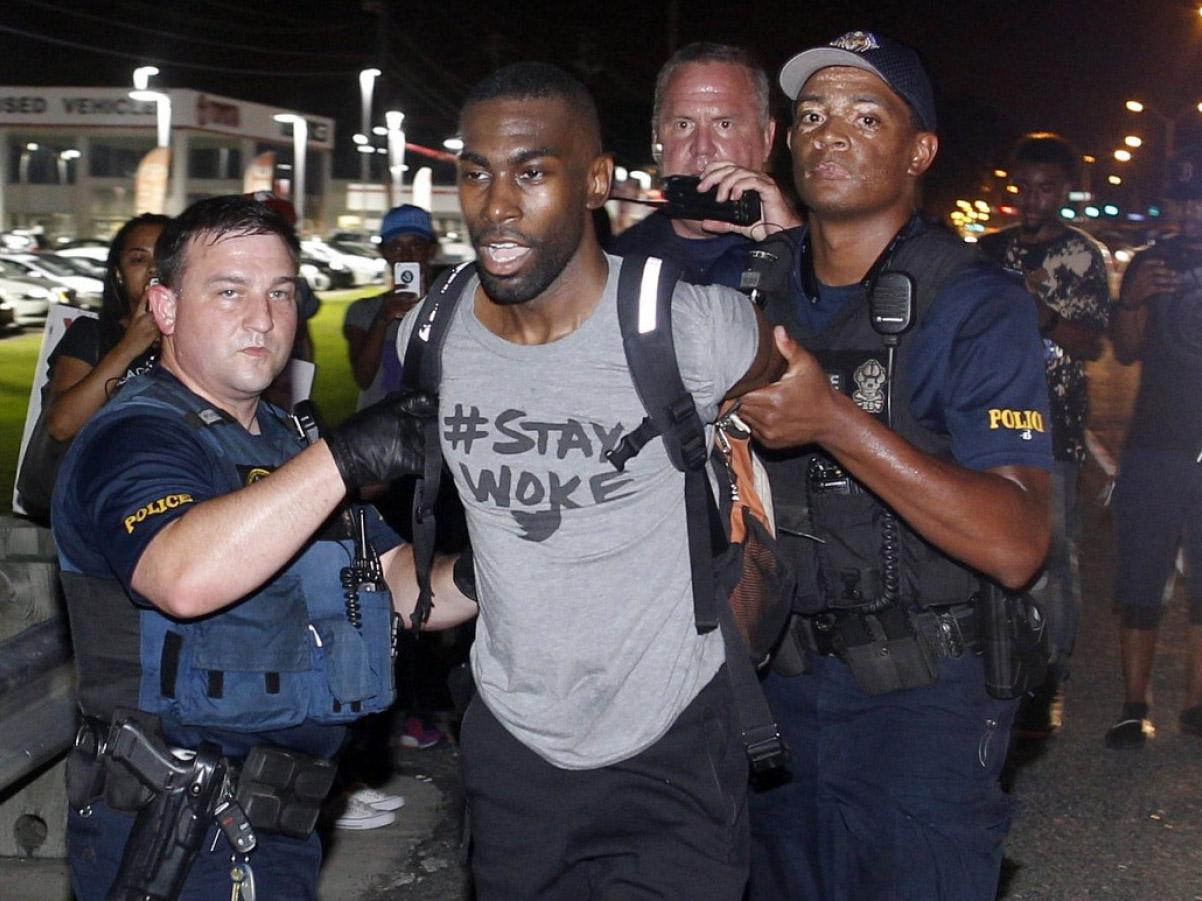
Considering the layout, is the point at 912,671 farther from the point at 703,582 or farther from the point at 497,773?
the point at 497,773

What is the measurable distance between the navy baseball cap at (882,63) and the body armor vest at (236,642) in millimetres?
1505

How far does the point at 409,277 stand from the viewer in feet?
25.5

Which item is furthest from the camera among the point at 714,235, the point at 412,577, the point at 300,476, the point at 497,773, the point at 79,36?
the point at 79,36

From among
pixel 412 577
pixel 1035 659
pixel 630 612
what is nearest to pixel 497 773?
pixel 630 612

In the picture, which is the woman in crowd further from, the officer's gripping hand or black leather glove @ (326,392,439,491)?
the officer's gripping hand

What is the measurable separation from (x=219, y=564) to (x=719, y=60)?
7.36 ft

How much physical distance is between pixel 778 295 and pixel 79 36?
217 feet

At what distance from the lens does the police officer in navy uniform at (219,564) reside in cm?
281

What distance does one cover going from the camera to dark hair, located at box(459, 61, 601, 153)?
2914mm

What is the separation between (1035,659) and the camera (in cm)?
335

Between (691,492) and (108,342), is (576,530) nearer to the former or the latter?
(691,492)

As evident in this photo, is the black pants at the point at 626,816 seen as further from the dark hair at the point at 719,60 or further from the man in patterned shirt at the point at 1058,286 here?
the man in patterned shirt at the point at 1058,286

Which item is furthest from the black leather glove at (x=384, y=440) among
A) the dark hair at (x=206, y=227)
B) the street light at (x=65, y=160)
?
the street light at (x=65, y=160)

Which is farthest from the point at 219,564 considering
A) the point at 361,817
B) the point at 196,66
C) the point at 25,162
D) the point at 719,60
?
the point at 196,66
